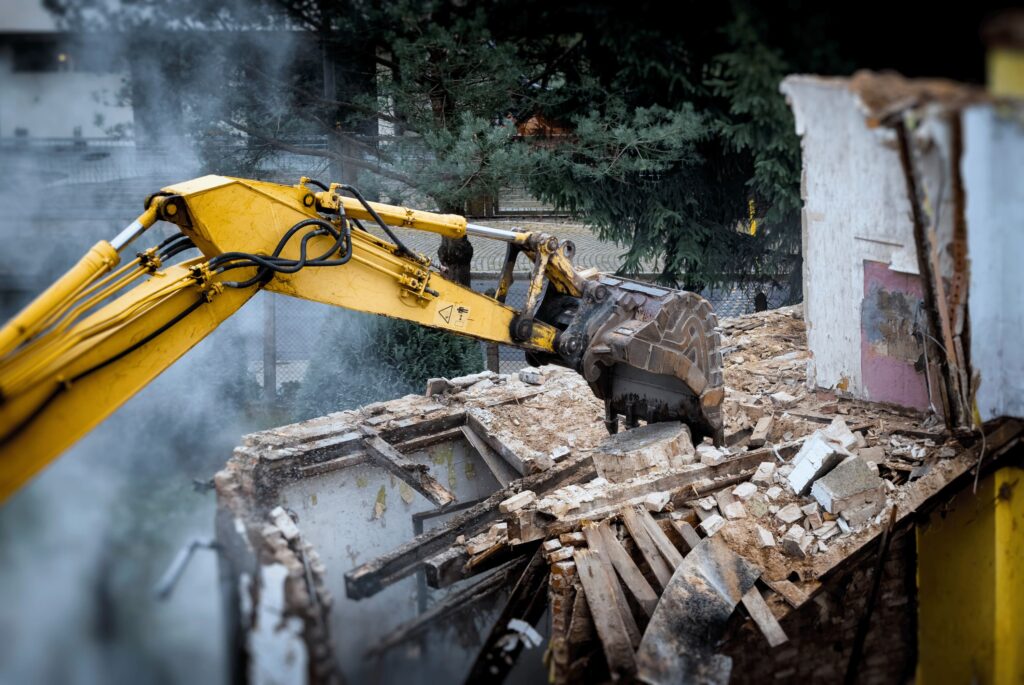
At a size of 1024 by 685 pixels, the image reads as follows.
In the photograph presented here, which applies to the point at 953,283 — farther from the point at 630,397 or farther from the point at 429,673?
the point at 429,673

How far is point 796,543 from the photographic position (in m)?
5.96

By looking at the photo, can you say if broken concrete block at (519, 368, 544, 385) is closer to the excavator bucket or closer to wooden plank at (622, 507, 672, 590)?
the excavator bucket

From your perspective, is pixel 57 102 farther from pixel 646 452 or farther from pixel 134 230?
pixel 646 452

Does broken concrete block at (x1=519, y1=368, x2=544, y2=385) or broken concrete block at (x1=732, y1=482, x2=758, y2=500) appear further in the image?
broken concrete block at (x1=519, y1=368, x2=544, y2=385)

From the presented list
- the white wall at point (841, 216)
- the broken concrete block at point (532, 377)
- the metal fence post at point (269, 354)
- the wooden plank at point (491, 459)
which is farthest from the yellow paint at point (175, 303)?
the metal fence post at point (269, 354)

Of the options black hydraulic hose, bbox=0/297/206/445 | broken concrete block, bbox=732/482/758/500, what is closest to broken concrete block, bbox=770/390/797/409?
broken concrete block, bbox=732/482/758/500

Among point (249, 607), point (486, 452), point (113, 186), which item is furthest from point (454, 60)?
point (249, 607)

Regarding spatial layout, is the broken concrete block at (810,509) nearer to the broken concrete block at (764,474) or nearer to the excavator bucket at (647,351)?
the broken concrete block at (764,474)

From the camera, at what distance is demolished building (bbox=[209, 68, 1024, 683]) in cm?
505

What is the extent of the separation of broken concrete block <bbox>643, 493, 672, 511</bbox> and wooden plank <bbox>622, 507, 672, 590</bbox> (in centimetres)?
11

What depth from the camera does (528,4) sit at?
880cm

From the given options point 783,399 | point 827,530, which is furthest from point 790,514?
point 783,399

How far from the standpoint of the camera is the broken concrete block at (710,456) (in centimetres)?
675

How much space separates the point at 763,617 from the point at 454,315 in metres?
2.46
